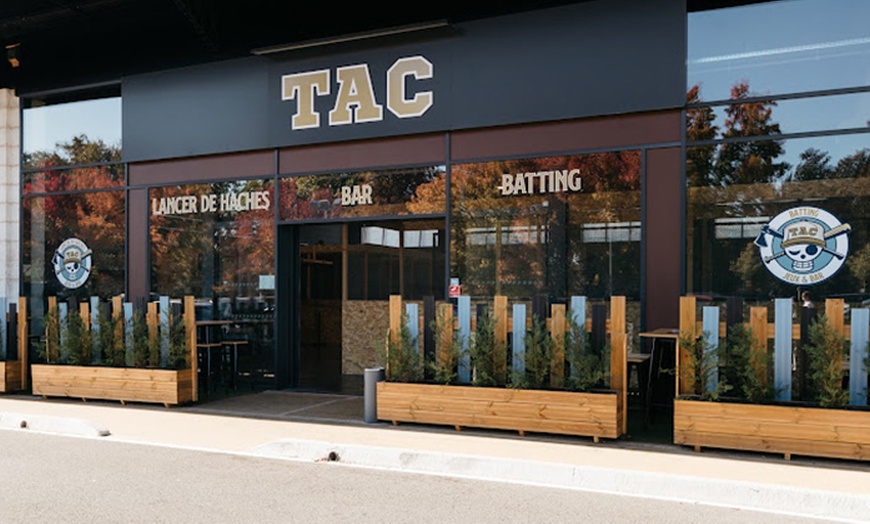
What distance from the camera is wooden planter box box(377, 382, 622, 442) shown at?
27.4 ft

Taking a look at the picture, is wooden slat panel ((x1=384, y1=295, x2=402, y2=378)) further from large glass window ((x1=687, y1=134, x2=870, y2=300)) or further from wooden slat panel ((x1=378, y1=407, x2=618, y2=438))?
large glass window ((x1=687, y1=134, x2=870, y2=300))

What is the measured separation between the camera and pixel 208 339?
497 inches

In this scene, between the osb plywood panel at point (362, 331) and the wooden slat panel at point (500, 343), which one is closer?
the wooden slat panel at point (500, 343)

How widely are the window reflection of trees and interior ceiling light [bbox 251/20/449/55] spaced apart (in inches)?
143

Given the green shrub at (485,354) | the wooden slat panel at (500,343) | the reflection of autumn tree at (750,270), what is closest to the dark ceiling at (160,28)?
the reflection of autumn tree at (750,270)

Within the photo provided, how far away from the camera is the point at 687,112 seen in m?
9.99

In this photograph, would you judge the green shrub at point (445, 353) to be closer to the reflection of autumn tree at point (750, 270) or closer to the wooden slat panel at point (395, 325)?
→ the wooden slat panel at point (395, 325)

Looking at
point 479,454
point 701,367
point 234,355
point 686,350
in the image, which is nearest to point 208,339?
point 234,355

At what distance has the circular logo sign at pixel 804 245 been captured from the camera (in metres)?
9.24

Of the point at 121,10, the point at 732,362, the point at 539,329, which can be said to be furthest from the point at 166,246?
the point at 732,362

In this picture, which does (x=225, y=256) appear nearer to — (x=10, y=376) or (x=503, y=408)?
(x=10, y=376)

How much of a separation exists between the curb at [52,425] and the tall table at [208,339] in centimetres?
294

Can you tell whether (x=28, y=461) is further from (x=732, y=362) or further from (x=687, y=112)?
(x=687, y=112)

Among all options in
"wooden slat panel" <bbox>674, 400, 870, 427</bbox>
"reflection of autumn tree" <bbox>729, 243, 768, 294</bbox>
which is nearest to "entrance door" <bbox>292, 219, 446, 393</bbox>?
"reflection of autumn tree" <bbox>729, 243, 768, 294</bbox>
